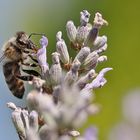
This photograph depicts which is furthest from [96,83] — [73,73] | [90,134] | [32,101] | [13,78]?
[13,78]

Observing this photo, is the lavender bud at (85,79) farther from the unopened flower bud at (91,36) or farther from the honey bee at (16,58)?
the honey bee at (16,58)

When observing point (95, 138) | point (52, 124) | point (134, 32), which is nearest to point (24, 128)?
point (95, 138)

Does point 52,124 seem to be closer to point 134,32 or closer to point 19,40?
point 19,40

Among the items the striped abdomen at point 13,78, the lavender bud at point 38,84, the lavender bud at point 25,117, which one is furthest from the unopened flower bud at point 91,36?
the striped abdomen at point 13,78

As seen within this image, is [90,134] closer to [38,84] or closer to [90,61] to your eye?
[38,84]

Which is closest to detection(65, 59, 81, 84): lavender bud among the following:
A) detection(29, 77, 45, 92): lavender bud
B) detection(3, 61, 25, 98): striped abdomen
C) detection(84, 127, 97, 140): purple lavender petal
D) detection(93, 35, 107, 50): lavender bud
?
detection(29, 77, 45, 92): lavender bud

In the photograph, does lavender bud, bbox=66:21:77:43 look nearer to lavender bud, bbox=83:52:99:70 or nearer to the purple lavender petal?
lavender bud, bbox=83:52:99:70
